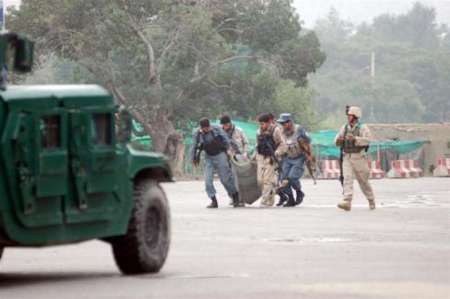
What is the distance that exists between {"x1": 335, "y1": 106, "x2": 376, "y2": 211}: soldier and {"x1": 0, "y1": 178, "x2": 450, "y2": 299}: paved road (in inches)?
65.0

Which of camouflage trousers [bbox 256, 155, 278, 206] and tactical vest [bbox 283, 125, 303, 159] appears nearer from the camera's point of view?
camouflage trousers [bbox 256, 155, 278, 206]

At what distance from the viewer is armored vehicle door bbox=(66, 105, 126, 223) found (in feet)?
46.5

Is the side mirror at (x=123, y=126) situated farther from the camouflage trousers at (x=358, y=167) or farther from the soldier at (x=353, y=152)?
the camouflage trousers at (x=358, y=167)

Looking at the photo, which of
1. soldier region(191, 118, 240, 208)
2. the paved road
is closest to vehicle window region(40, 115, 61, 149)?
the paved road

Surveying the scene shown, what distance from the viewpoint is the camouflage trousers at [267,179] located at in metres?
32.0

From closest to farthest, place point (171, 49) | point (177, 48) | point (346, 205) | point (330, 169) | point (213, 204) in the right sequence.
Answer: point (346, 205) < point (213, 204) < point (330, 169) < point (177, 48) < point (171, 49)

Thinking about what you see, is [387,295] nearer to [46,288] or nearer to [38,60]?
[46,288]

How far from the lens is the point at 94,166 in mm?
14344

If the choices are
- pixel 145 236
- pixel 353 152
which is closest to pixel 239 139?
pixel 353 152

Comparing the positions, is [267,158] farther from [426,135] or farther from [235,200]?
[426,135]

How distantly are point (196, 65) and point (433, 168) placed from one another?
34.6 ft

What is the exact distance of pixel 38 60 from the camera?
65938 millimetres

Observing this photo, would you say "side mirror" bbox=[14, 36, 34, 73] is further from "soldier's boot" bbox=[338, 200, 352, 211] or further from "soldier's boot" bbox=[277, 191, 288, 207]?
"soldier's boot" bbox=[277, 191, 288, 207]

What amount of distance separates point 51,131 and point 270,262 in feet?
10.3
